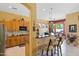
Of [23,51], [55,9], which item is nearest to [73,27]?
[55,9]

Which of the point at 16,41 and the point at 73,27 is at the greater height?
the point at 73,27

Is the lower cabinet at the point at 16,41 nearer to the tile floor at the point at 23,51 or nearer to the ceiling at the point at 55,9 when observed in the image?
the tile floor at the point at 23,51

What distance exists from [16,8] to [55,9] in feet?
2.16

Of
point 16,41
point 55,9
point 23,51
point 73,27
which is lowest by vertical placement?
point 23,51

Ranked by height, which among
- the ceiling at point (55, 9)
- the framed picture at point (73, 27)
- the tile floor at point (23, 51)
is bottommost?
the tile floor at point (23, 51)

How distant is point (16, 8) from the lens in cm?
179

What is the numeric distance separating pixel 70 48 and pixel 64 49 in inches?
4.3

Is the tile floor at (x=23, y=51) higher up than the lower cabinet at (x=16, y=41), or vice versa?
the lower cabinet at (x=16, y=41)

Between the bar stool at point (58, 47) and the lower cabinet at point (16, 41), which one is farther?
the bar stool at point (58, 47)

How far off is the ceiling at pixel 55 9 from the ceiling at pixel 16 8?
23 cm

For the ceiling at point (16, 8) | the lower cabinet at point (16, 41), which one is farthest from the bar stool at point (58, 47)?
the ceiling at point (16, 8)

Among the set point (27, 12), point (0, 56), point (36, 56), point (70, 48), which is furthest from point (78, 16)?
point (0, 56)

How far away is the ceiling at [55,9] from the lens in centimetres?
184

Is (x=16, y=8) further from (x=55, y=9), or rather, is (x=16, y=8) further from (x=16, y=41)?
(x=55, y=9)
